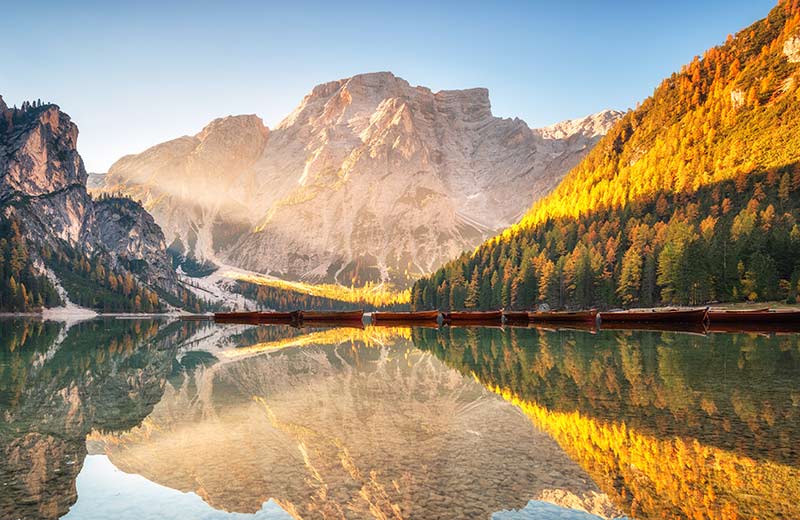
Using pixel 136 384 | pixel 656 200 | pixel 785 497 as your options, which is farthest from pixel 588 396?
pixel 656 200

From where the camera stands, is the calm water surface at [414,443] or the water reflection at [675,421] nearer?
the water reflection at [675,421]

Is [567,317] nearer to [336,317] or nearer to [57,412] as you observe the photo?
[336,317]

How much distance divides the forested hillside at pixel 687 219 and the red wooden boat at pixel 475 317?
106ft

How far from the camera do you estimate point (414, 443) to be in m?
15.5

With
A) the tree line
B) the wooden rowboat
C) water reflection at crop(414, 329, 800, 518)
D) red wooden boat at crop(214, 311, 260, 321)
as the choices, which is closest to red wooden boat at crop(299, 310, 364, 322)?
the wooden rowboat

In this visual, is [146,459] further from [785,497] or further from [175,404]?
[785,497]

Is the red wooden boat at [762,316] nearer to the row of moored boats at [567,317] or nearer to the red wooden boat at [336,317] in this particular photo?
the row of moored boats at [567,317]

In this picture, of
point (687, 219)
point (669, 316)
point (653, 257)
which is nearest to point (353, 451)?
point (669, 316)

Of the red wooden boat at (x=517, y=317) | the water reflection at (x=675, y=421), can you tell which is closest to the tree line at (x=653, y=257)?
the red wooden boat at (x=517, y=317)

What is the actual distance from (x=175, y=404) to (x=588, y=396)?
54.4 ft

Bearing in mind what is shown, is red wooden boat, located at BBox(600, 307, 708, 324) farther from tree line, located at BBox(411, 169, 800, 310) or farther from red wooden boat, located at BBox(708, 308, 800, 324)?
tree line, located at BBox(411, 169, 800, 310)

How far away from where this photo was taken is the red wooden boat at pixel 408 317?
332 ft

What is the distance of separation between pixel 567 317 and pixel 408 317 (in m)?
32.7

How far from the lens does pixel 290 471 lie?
43.3 ft
